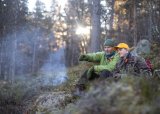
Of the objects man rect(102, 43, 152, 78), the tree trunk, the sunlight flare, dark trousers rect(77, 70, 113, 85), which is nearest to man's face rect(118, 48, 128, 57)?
man rect(102, 43, 152, 78)

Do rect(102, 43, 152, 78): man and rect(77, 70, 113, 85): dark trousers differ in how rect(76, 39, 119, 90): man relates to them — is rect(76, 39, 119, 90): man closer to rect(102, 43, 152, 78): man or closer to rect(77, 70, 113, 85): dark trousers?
rect(77, 70, 113, 85): dark trousers

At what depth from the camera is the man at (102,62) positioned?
8.50m

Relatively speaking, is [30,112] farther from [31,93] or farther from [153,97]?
[153,97]

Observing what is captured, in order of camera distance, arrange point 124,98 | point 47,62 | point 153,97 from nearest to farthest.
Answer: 1. point 124,98
2. point 153,97
3. point 47,62

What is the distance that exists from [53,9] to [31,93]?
49.1 metres

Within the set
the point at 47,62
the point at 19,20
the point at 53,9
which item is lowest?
the point at 47,62

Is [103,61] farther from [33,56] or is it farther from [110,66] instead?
[33,56]

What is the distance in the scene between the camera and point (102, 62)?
9.12 meters

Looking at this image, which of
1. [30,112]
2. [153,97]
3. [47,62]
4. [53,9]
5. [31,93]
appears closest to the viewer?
[153,97]

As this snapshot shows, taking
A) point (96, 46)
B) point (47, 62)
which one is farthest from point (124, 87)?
point (47, 62)

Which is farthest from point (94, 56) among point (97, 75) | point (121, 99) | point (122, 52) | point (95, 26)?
point (95, 26)

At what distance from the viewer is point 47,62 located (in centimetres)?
6762

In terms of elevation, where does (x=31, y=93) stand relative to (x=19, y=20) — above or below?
below

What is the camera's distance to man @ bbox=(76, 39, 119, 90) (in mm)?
8500
